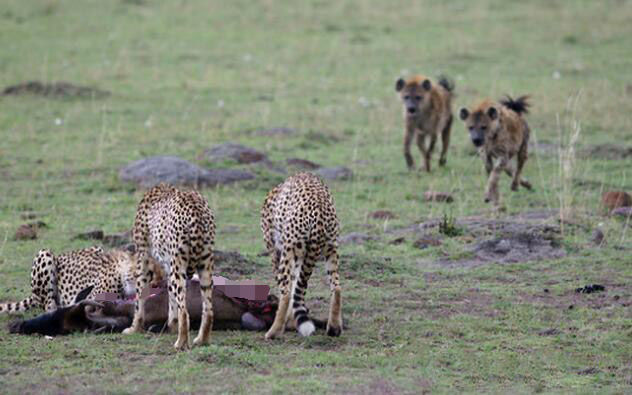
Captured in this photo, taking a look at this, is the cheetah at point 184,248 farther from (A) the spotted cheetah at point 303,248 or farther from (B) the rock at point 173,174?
(B) the rock at point 173,174

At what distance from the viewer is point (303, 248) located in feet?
26.0

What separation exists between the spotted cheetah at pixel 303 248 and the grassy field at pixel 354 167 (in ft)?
0.56

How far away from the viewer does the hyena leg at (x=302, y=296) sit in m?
7.90

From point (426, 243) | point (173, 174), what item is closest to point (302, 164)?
point (173, 174)

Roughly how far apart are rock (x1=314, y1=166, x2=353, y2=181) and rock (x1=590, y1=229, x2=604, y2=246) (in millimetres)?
3799

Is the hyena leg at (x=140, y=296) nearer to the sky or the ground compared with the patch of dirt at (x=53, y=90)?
nearer to the ground

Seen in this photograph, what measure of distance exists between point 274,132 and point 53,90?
4181mm

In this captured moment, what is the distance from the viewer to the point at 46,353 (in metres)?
7.58

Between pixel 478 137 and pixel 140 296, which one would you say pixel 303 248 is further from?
pixel 478 137

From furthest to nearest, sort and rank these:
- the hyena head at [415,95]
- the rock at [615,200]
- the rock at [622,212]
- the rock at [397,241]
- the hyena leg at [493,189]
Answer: the hyena head at [415,95], the hyena leg at [493,189], the rock at [615,200], the rock at [622,212], the rock at [397,241]

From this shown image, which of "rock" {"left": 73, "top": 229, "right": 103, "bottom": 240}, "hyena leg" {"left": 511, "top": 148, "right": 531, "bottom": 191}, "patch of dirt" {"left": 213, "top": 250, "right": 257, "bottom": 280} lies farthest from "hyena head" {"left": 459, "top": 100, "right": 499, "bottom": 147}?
"rock" {"left": 73, "top": 229, "right": 103, "bottom": 240}

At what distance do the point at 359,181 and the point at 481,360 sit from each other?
6.81 m

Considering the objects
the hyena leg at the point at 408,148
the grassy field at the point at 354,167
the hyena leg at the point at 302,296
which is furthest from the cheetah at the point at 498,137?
the hyena leg at the point at 302,296

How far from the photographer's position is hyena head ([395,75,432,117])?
15992 mm
